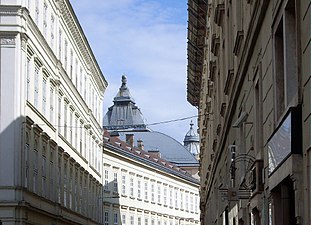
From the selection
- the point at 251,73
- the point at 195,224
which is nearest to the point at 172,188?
the point at 195,224

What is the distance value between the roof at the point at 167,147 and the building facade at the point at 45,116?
7315cm

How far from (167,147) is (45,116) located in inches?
3956

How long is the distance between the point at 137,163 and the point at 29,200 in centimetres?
5090

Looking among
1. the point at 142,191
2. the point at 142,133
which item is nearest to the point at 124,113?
the point at 142,133

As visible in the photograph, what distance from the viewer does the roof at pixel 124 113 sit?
16150 cm

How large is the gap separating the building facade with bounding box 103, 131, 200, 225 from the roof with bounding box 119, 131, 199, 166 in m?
26.4

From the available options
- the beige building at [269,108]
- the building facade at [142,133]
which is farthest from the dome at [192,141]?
the beige building at [269,108]

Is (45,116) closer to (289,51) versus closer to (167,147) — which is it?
(289,51)

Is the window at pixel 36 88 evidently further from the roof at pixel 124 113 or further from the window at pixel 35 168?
the roof at pixel 124 113

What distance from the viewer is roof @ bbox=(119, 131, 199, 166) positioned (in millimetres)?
140175

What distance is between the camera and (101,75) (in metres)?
73.8

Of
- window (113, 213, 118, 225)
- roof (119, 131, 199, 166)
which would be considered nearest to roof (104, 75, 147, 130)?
roof (119, 131, 199, 166)

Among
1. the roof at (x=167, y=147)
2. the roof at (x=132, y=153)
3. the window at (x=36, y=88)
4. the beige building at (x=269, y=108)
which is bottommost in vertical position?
the beige building at (x=269, y=108)

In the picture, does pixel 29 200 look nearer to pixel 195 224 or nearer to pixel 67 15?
pixel 67 15
